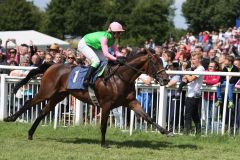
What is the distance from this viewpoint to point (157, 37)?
6794cm

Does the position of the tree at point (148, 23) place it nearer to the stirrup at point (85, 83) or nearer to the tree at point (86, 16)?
the tree at point (86, 16)

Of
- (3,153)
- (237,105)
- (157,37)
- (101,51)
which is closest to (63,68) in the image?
(101,51)

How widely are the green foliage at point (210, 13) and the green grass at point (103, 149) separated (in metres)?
57.8

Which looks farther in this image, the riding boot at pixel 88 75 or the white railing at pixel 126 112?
the white railing at pixel 126 112

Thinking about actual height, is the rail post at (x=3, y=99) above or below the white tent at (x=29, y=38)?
below

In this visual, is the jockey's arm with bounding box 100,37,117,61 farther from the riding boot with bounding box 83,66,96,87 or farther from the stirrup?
the stirrup

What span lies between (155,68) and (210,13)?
211 feet

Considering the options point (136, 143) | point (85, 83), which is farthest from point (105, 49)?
point (136, 143)

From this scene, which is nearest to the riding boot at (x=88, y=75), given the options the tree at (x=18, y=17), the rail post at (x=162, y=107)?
the rail post at (x=162, y=107)

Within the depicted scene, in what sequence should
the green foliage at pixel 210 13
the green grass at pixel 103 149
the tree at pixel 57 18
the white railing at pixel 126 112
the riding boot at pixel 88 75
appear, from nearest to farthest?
the green grass at pixel 103 149, the riding boot at pixel 88 75, the white railing at pixel 126 112, the green foliage at pixel 210 13, the tree at pixel 57 18

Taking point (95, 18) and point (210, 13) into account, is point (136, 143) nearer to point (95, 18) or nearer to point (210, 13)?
point (95, 18)

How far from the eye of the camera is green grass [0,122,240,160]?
9031 mm

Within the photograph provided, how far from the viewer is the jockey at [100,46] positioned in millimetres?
10047

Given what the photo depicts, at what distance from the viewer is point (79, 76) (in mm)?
10570
